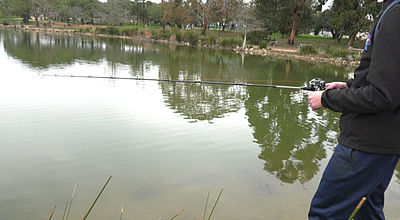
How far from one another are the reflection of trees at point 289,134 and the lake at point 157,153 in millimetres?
24

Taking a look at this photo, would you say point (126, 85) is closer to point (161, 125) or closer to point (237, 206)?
point (161, 125)

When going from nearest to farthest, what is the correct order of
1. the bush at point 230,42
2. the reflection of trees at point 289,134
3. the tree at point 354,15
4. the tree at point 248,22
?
the reflection of trees at point 289,134 → the tree at point 354,15 → the tree at point 248,22 → the bush at point 230,42

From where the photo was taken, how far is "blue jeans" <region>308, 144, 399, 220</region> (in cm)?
139

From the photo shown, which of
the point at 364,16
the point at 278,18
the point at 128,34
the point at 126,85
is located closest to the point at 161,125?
the point at 126,85

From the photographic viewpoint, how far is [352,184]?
4.72 feet

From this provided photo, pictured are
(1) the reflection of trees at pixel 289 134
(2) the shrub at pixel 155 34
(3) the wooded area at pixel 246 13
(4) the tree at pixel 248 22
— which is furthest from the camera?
(2) the shrub at pixel 155 34

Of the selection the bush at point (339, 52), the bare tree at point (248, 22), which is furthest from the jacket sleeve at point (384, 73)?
the bare tree at point (248, 22)

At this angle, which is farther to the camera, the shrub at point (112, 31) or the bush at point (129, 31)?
the shrub at point (112, 31)

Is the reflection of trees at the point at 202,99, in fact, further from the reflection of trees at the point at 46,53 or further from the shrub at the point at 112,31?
the shrub at the point at 112,31

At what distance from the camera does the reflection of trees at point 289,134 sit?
13.1 ft

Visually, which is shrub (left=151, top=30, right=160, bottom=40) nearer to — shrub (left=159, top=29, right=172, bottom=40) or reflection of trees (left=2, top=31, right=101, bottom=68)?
shrub (left=159, top=29, right=172, bottom=40)

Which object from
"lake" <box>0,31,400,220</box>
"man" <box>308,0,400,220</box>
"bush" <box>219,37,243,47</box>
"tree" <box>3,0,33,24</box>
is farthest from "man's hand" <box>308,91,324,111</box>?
"tree" <box>3,0,33,24</box>

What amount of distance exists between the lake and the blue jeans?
4.70 ft

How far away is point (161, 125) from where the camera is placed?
5.45 m
